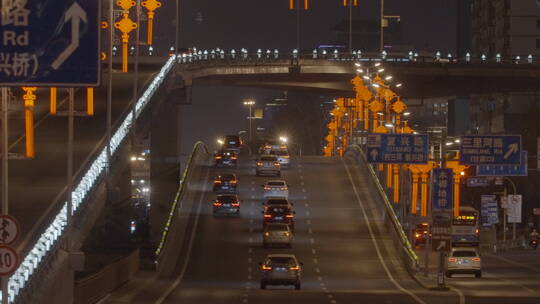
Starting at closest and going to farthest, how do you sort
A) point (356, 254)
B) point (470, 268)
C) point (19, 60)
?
point (19, 60) → point (470, 268) → point (356, 254)

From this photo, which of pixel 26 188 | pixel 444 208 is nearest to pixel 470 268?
pixel 444 208

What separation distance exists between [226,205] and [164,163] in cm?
1309

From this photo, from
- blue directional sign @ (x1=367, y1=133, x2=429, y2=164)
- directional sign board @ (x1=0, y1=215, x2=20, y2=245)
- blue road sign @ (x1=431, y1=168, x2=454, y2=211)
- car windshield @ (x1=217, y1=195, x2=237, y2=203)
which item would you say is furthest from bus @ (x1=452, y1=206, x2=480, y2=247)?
directional sign board @ (x1=0, y1=215, x2=20, y2=245)

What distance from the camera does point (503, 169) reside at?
5762 centimetres

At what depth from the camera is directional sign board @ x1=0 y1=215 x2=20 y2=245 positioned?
22.1 m

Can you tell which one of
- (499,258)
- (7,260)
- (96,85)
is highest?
(96,85)

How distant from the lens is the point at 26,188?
4150 centimetres

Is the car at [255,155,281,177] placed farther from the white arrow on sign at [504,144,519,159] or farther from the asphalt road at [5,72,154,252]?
the white arrow on sign at [504,144,519,159]

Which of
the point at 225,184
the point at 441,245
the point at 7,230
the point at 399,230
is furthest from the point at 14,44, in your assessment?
the point at 225,184

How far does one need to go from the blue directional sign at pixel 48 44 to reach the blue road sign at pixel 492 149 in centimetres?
3635

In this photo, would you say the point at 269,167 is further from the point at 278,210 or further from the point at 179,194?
the point at 278,210

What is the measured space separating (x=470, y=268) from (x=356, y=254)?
6720 millimetres

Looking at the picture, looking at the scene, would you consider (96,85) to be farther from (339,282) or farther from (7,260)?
(339,282)

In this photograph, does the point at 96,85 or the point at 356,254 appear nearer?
the point at 96,85
